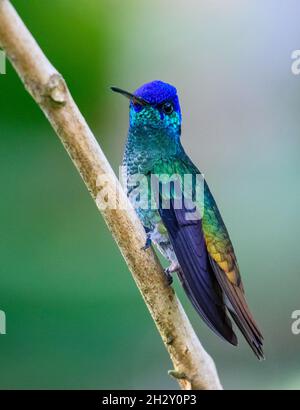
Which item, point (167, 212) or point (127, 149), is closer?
point (167, 212)

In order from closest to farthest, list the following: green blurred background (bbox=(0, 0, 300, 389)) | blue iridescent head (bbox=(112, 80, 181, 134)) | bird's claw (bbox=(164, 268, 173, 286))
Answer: bird's claw (bbox=(164, 268, 173, 286)), blue iridescent head (bbox=(112, 80, 181, 134)), green blurred background (bbox=(0, 0, 300, 389))

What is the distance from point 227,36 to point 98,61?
552 millimetres

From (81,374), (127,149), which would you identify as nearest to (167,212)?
(127,149)

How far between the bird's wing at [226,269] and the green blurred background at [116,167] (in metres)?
0.62

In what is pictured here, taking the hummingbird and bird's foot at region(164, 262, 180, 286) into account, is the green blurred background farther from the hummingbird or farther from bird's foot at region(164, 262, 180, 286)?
bird's foot at region(164, 262, 180, 286)

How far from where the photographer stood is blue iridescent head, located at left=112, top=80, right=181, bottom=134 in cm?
164

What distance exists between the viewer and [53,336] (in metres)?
2.26

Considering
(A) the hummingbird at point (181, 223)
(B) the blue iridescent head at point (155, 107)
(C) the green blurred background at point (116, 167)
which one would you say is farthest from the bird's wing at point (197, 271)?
(C) the green blurred background at point (116, 167)

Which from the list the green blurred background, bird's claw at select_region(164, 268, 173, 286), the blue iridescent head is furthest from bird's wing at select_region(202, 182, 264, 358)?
the green blurred background

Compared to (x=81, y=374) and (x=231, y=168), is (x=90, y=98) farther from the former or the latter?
(x=81, y=374)

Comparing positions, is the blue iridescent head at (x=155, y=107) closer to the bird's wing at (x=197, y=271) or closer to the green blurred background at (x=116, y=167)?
the bird's wing at (x=197, y=271)

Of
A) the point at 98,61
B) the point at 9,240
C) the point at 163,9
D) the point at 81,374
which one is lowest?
the point at 81,374

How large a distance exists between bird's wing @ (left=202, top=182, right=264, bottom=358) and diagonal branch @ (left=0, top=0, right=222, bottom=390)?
0.16 metres

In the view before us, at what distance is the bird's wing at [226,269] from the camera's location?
1.31 metres
